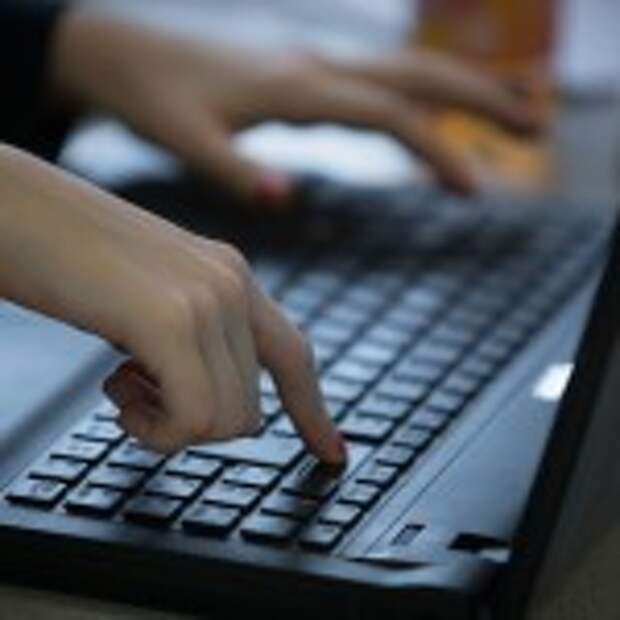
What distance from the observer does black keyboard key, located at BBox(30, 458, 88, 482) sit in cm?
72

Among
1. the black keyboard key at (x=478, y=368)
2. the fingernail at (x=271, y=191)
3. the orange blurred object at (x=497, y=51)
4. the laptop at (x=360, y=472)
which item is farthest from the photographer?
the orange blurred object at (x=497, y=51)

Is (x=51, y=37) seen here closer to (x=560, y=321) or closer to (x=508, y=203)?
(x=508, y=203)

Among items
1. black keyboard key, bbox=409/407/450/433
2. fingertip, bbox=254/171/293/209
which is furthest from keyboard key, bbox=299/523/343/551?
fingertip, bbox=254/171/293/209

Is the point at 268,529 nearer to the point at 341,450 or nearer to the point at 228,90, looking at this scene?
the point at 341,450

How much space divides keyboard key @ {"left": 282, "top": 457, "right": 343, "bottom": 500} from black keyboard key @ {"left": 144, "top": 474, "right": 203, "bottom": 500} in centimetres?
3

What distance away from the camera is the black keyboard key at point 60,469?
0.72 meters

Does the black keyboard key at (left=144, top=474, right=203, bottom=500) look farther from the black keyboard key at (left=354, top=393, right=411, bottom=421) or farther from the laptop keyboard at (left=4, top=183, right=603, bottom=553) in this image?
the black keyboard key at (left=354, top=393, right=411, bottom=421)

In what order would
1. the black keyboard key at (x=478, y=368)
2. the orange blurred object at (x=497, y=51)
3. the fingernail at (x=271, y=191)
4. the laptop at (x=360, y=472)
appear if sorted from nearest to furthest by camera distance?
the laptop at (x=360, y=472) < the black keyboard key at (x=478, y=368) < the fingernail at (x=271, y=191) < the orange blurred object at (x=497, y=51)

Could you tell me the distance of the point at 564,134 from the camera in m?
1.36

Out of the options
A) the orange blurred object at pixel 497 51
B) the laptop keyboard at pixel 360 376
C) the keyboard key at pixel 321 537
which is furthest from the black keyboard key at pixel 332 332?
the orange blurred object at pixel 497 51

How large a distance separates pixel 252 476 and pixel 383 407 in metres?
0.10

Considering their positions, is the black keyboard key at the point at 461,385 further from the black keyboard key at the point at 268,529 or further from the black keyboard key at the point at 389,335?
the black keyboard key at the point at 268,529

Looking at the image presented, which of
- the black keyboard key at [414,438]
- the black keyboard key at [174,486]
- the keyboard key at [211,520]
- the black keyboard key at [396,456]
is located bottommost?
the black keyboard key at [414,438]

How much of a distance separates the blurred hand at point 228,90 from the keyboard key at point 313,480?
42 cm
